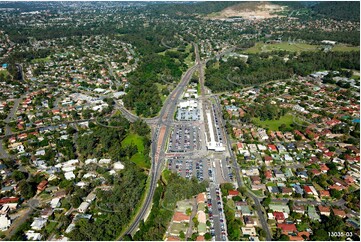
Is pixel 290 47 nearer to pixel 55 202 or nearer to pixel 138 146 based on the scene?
pixel 138 146

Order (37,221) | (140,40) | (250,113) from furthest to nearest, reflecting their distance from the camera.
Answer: (140,40) → (250,113) → (37,221)

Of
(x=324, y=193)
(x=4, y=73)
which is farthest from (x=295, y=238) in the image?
(x=4, y=73)

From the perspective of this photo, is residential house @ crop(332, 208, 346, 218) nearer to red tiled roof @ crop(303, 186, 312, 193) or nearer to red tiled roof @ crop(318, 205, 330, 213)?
red tiled roof @ crop(318, 205, 330, 213)

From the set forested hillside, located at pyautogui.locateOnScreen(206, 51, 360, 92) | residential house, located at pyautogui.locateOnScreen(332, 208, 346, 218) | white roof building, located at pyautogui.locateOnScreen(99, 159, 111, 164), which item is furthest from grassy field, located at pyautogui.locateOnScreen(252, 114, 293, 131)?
white roof building, located at pyautogui.locateOnScreen(99, 159, 111, 164)

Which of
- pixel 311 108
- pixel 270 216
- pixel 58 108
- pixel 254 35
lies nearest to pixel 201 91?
pixel 311 108

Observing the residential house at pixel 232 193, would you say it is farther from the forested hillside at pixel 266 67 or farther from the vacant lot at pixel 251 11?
the vacant lot at pixel 251 11

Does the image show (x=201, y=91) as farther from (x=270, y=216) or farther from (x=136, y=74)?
(x=270, y=216)
